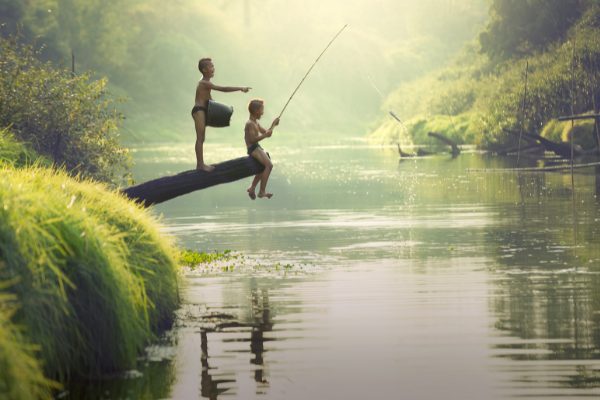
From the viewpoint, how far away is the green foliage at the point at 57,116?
30297mm

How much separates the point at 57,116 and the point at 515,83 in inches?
2273

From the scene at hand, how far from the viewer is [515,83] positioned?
8606 centimetres

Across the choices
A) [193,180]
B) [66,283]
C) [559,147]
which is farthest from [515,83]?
[66,283]

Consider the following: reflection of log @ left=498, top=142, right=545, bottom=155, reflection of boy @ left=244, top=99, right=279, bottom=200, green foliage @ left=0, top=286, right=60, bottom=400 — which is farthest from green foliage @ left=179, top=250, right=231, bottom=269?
reflection of log @ left=498, top=142, right=545, bottom=155

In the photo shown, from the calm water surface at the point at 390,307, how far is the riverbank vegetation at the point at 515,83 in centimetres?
2076

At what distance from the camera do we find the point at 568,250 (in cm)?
2522

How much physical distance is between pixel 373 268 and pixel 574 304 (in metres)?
5.82

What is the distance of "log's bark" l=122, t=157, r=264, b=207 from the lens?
20.4m

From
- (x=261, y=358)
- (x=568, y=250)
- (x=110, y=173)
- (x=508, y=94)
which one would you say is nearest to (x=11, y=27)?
(x=508, y=94)

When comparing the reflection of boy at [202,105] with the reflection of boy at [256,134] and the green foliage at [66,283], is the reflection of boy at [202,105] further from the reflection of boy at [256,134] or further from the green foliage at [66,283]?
the green foliage at [66,283]

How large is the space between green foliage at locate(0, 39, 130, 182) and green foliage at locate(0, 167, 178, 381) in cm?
1505

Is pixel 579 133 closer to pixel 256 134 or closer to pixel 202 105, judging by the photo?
pixel 256 134

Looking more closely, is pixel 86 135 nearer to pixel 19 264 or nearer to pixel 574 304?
pixel 574 304

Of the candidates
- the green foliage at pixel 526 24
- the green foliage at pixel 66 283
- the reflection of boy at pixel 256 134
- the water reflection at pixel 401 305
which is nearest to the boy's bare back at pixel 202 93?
the reflection of boy at pixel 256 134
